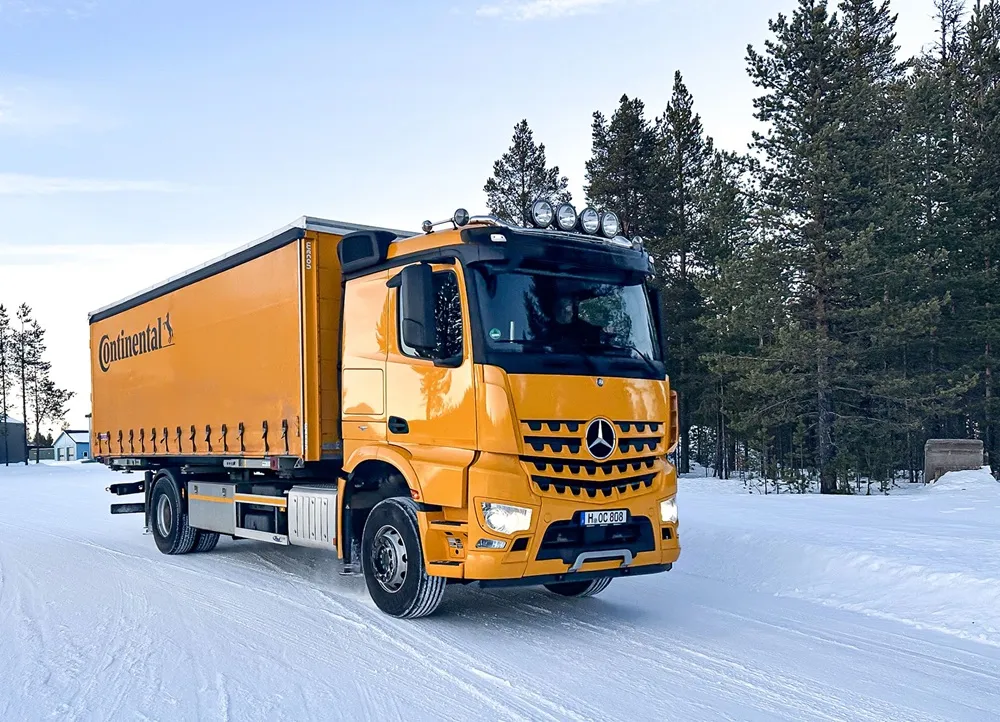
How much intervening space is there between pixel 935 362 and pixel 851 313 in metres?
12.2

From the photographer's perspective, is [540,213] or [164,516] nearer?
[540,213]

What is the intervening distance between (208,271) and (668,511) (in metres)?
6.31

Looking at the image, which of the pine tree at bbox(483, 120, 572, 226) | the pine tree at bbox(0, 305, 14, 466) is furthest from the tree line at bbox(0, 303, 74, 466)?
the pine tree at bbox(483, 120, 572, 226)

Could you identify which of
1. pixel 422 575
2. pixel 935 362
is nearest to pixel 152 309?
pixel 422 575

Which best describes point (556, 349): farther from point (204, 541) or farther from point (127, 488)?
point (127, 488)

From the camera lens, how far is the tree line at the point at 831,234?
79.7ft

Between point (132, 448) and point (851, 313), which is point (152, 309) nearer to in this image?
point (132, 448)

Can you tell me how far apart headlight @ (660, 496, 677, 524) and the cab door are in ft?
5.85

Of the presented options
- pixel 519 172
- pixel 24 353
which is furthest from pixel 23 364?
pixel 519 172

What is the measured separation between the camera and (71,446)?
310 ft

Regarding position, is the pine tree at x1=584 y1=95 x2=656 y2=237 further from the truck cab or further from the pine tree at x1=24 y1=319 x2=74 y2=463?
the pine tree at x1=24 y1=319 x2=74 y2=463

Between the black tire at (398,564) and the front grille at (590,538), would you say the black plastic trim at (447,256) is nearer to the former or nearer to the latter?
the black tire at (398,564)

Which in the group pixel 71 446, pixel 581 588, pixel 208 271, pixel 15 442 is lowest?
pixel 71 446

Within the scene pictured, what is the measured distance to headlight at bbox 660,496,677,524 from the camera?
25.1 feet
